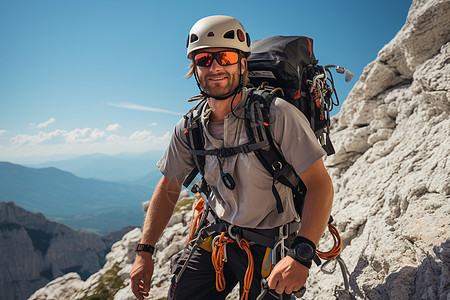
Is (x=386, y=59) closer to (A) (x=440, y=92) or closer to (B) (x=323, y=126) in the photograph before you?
(A) (x=440, y=92)

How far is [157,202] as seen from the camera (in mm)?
4844

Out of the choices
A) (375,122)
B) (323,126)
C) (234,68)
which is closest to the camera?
(234,68)

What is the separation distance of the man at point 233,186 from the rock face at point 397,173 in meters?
1.67

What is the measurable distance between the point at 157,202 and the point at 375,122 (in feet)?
32.8

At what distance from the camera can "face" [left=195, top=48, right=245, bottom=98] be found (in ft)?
13.6

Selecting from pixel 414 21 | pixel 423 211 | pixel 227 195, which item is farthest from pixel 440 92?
pixel 227 195

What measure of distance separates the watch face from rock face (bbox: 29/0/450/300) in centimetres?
167

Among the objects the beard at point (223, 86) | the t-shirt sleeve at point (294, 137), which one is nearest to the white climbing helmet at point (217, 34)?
the beard at point (223, 86)

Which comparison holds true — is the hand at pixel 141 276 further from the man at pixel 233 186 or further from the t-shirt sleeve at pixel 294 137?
the t-shirt sleeve at pixel 294 137

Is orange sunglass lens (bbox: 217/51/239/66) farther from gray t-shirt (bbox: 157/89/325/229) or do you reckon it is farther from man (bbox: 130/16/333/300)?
gray t-shirt (bbox: 157/89/325/229)

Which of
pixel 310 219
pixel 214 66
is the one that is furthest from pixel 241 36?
pixel 310 219

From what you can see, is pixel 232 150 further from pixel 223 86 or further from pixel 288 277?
pixel 288 277

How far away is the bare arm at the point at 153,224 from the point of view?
4.52 m

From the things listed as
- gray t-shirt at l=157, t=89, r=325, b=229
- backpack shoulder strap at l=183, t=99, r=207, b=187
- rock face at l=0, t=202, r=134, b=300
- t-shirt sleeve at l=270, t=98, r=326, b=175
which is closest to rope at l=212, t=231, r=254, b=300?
gray t-shirt at l=157, t=89, r=325, b=229
